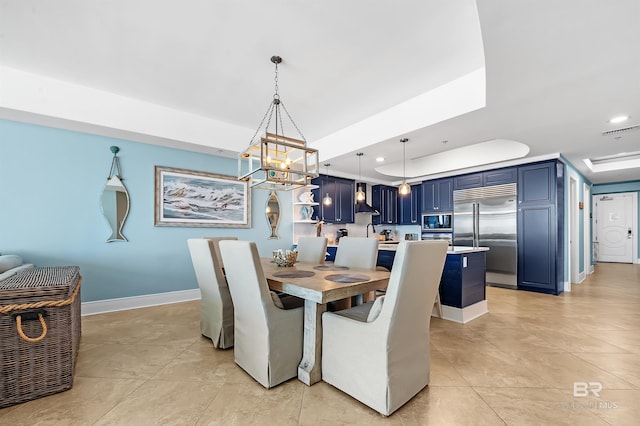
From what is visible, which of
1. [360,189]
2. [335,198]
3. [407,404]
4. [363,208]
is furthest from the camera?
[363,208]

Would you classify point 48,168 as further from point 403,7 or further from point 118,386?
point 403,7

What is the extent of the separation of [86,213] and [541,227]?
667 cm

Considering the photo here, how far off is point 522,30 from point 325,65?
5.01 ft

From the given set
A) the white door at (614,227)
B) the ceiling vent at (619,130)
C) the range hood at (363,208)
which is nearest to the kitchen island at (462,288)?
the ceiling vent at (619,130)

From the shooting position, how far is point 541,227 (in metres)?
4.72

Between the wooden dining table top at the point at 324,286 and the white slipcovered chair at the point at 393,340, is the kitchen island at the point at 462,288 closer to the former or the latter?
the wooden dining table top at the point at 324,286

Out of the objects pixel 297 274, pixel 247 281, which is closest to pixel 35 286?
pixel 247 281

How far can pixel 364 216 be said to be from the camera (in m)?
7.11

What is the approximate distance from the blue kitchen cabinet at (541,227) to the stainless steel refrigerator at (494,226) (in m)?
0.12

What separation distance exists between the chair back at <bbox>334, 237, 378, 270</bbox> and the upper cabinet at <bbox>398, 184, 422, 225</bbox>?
161 inches

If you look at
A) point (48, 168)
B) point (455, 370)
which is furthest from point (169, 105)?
point (455, 370)

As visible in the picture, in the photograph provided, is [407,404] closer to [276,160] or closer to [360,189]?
[276,160]

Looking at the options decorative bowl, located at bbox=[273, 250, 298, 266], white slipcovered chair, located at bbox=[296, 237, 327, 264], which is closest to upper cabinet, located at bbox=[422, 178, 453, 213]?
white slipcovered chair, located at bbox=[296, 237, 327, 264]

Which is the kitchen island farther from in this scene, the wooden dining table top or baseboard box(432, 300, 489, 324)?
the wooden dining table top
